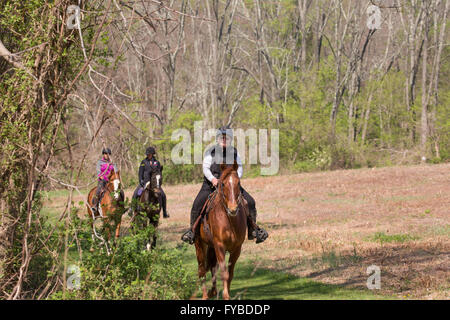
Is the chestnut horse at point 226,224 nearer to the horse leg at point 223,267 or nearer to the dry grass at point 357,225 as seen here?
the horse leg at point 223,267

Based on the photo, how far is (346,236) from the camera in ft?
62.7

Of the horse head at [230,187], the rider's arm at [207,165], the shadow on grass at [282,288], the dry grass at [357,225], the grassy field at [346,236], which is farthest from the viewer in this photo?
the dry grass at [357,225]

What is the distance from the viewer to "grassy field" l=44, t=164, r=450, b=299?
12328 mm

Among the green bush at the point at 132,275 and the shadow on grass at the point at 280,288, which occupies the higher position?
the green bush at the point at 132,275

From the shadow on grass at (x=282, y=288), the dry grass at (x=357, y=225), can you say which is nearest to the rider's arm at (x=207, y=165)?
the shadow on grass at (x=282, y=288)

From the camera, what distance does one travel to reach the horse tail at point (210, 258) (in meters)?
11.5

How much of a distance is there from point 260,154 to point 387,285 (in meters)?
35.7

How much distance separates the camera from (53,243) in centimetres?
1011

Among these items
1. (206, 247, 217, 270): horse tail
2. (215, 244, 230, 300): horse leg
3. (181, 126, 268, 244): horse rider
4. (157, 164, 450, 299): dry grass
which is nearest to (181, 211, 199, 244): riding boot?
(181, 126, 268, 244): horse rider

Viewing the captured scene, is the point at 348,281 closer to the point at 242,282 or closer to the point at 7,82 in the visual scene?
the point at 242,282

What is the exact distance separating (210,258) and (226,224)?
4.41ft

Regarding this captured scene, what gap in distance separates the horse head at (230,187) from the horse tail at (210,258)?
4.94ft

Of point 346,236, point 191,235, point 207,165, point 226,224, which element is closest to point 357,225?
point 346,236

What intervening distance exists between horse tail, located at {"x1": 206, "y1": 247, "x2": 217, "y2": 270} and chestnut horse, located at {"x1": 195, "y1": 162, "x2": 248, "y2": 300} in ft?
0.20
